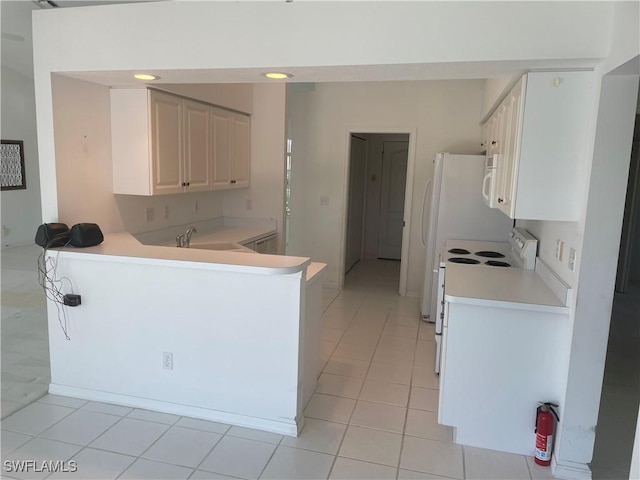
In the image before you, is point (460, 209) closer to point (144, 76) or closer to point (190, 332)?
point (190, 332)

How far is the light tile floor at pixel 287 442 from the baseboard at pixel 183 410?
41 millimetres

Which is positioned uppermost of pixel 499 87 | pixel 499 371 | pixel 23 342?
pixel 499 87

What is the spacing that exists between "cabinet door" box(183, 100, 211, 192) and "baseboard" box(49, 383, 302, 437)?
69.0 inches

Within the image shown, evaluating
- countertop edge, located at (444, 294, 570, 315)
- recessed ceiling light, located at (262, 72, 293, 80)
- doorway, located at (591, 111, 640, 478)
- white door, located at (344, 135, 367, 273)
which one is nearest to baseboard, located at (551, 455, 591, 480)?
doorway, located at (591, 111, 640, 478)

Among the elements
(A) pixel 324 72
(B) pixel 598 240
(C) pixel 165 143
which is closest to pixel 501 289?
(B) pixel 598 240

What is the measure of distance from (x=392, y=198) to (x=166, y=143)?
→ 16.3 feet

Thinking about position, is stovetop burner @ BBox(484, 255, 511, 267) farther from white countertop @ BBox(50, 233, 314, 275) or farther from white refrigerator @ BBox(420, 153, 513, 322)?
white countertop @ BBox(50, 233, 314, 275)

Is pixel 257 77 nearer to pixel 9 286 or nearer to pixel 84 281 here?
pixel 84 281

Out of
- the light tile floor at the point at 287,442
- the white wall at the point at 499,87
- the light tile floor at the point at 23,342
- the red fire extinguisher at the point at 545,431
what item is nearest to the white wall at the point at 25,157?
the light tile floor at the point at 23,342

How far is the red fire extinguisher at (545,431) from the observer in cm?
244

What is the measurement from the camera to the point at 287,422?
272 cm

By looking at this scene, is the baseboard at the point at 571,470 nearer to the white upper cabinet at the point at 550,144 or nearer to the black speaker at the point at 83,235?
the white upper cabinet at the point at 550,144

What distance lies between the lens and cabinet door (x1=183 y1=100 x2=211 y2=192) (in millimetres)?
3883

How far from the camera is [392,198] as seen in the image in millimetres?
7938
